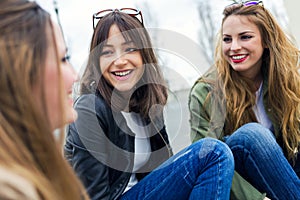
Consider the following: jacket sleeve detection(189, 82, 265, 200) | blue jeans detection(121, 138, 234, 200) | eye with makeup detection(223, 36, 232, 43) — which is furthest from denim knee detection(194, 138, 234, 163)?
eye with makeup detection(223, 36, 232, 43)

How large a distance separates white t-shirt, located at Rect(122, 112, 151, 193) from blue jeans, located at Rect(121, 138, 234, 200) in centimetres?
8

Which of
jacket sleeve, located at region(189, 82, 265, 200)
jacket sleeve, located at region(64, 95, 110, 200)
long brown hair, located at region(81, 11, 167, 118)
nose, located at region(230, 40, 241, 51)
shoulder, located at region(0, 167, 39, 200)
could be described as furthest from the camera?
nose, located at region(230, 40, 241, 51)

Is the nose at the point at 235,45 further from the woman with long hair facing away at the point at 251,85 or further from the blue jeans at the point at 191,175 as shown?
the blue jeans at the point at 191,175

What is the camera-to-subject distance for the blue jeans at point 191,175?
1300mm

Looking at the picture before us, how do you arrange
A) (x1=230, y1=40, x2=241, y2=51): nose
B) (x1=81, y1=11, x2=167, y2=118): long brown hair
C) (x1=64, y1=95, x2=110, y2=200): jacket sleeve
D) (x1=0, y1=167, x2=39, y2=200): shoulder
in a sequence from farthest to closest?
(x1=230, y1=40, x2=241, y2=51): nose, (x1=81, y1=11, x2=167, y2=118): long brown hair, (x1=64, y1=95, x2=110, y2=200): jacket sleeve, (x1=0, y1=167, x2=39, y2=200): shoulder

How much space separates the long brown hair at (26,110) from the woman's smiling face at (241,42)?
3.62 ft

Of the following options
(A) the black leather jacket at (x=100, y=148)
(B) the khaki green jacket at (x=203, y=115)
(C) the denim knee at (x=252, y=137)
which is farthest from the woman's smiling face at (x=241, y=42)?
(A) the black leather jacket at (x=100, y=148)

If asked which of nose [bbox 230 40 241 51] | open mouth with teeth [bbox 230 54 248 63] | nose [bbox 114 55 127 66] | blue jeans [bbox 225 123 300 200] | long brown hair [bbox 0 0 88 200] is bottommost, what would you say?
blue jeans [bbox 225 123 300 200]

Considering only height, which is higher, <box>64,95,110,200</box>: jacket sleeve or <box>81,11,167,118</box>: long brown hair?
<box>81,11,167,118</box>: long brown hair

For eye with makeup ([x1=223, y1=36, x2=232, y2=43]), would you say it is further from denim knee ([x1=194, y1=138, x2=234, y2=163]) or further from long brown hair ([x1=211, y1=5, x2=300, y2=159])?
denim knee ([x1=194, y1=138, x2=234, y2=163])

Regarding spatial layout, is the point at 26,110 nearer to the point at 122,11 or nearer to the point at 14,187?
the point at 14,187

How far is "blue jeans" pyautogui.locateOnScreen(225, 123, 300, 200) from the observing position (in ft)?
4.78

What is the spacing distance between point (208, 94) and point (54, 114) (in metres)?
0.96

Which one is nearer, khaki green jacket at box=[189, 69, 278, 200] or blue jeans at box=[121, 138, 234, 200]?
blue jeans at box=[121, 138, 234, 200]
